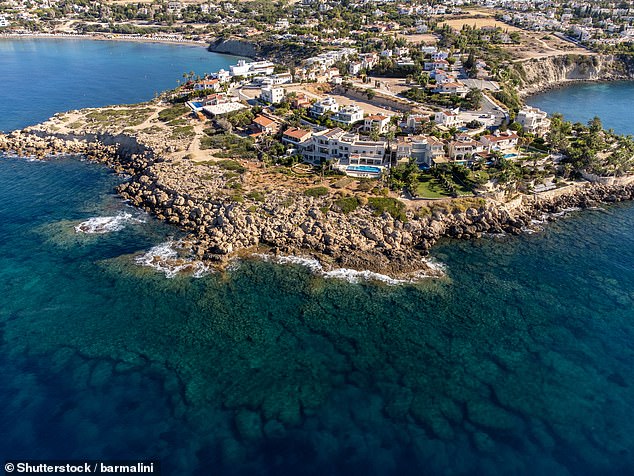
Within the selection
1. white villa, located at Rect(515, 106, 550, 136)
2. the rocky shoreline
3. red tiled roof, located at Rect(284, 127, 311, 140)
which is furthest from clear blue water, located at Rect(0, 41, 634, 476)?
white villa, located at Rect(515, 106, 550, 136)

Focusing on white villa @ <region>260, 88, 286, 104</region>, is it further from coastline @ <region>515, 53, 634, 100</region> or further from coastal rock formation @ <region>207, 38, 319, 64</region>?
coastline @ <region>515, 53, 634, 100</region>

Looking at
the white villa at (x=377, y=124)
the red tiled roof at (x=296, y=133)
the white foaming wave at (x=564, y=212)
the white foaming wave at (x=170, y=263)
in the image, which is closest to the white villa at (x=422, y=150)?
the white villa at (x=377, y=124)

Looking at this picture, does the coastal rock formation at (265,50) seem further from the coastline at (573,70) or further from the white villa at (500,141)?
the white villa at (500,141)

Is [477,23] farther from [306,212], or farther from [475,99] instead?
[306,212]

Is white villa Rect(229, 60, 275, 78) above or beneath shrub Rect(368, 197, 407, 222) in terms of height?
above

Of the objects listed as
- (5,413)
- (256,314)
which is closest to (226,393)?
(256,314)

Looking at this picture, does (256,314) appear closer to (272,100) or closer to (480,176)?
(480,176)
